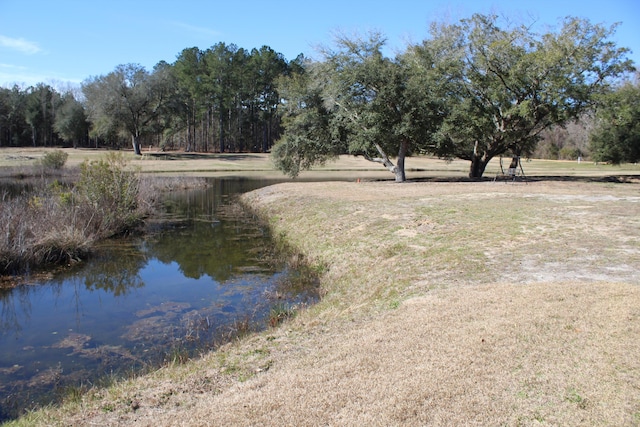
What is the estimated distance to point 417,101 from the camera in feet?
93.2

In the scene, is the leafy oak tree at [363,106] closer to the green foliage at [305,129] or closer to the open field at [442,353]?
the green foliage at [305,129]

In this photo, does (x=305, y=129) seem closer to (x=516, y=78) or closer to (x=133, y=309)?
(x=516, y=78)

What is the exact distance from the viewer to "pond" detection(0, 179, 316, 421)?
7320mm

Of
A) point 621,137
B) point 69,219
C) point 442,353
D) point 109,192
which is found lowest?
point 442,353

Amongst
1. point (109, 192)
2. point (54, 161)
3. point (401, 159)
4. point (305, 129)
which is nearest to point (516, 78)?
point (401, 159)

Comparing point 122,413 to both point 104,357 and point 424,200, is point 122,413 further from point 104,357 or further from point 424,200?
point 424,200

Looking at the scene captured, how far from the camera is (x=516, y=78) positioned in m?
27.2

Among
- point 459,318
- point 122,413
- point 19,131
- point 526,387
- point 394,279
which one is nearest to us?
point 526,387

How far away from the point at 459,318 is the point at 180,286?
7890mm

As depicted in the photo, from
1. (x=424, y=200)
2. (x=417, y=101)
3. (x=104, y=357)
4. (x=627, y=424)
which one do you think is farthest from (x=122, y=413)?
(x=417, y=101)

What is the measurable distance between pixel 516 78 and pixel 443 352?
25777 millimetres

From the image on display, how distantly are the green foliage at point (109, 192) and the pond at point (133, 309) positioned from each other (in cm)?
95

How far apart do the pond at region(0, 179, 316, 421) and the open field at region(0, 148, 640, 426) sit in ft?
3.70

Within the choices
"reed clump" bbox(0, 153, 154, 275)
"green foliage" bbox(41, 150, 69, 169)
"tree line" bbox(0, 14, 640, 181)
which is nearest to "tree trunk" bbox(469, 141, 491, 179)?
"tree line" bbox(0, 14, 640, 181)
